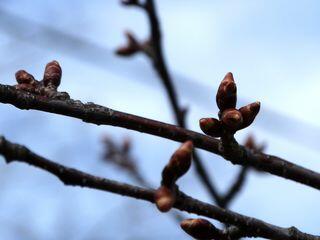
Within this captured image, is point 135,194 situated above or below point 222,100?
below

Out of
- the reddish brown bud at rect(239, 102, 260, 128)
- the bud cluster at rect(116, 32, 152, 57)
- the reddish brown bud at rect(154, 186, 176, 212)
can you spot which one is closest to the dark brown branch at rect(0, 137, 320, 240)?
the reddish brown bud at rect(154, 186, 176, 212)

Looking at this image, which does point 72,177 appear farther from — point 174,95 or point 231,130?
point 174,95

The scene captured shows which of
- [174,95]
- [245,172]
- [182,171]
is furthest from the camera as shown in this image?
[245,172]

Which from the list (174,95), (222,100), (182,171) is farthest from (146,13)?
(182,171)

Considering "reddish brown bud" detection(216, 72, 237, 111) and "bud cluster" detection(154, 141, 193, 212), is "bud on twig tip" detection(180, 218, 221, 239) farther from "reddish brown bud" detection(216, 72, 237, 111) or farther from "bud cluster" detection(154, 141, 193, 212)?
"reddish brown bud" detection(216, 72, 237, 111)

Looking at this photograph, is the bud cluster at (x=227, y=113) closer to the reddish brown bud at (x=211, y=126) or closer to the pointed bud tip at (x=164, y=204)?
the reddish brown bud at (x=211, y=126)

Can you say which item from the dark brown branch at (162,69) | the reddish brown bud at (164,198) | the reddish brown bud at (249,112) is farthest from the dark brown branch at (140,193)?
the dark brown branch at (162,69)

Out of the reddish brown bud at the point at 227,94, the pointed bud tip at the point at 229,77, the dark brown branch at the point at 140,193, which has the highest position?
the pointed bud tip at the point at 229,77
